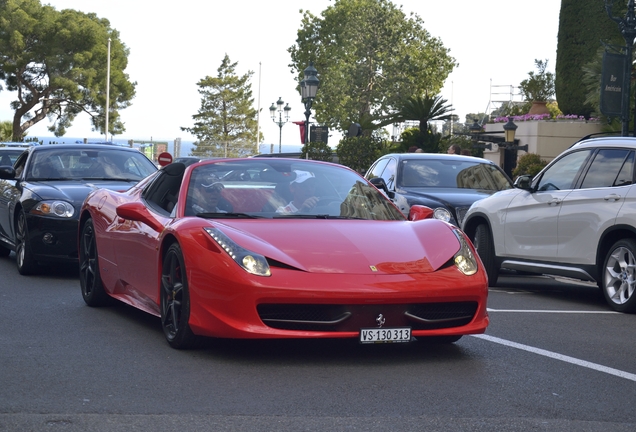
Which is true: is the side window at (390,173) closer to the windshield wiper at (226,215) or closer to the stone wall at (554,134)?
the windshield wiper at (226,215)

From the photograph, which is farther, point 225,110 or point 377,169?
point 225,110

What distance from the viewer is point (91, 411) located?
201 inches

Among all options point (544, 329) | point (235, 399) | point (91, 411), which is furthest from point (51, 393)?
point (544, 329)

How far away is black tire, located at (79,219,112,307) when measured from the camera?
9.02m

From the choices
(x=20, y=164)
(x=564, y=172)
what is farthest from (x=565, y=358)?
(x=20, y=164)

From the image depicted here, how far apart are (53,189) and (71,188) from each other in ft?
0.64

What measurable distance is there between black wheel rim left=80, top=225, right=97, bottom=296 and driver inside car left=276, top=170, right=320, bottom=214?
233 cm

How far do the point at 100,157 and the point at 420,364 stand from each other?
7341 mm

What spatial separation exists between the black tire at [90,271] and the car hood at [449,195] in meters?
5.51

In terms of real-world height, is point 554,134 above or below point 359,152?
above

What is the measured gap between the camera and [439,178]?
1515cm

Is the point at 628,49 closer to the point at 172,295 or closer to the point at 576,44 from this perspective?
the point at 172,295

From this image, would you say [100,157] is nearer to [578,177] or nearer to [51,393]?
[578,177]

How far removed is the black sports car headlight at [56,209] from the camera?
11625 mm
